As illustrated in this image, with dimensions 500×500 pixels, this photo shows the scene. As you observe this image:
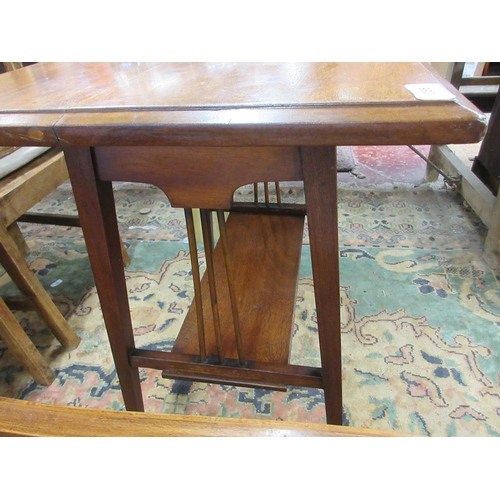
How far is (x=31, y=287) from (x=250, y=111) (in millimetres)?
817

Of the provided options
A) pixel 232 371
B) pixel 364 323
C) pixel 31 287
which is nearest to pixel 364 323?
pixel 364 323

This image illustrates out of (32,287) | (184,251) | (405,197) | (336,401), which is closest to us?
(336,401)

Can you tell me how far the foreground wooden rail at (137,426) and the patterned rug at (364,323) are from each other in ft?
1.85

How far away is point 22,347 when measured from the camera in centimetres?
93

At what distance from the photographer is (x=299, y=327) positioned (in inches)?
44.3

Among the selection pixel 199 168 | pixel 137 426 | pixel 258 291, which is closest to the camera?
pixel 137 426

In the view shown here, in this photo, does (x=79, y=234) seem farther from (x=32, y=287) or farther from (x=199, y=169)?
(x=199, y=169)

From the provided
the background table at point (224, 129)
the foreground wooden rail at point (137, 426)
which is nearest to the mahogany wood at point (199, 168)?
the background table at point (224, 129)

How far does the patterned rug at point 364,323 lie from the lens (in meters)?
0.91

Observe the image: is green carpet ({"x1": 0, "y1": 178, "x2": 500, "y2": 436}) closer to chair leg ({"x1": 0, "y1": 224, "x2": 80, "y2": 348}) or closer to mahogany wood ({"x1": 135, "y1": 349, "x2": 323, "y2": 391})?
chair leg ({"x1": 0, "y1": 224, "x2": 80, "y2": 348})

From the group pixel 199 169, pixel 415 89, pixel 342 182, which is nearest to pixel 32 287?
pixel 199 169

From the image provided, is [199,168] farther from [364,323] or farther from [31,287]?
[364,323]

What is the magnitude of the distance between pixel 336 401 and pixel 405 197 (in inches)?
51.1

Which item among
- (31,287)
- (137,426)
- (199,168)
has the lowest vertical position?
(31,287)
